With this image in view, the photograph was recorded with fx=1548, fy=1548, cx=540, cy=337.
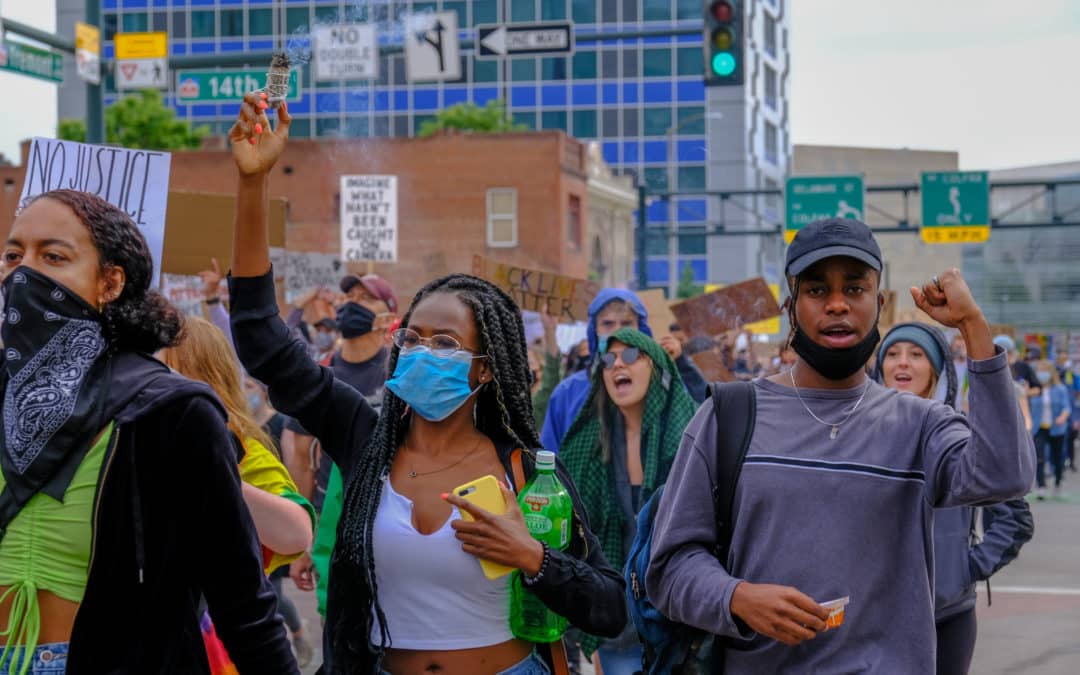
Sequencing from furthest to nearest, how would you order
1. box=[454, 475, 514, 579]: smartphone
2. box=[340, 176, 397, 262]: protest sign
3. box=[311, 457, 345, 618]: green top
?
box=[340, 176, 397, 262]: protest sign < box=[311, 457, 345, 618]: green top < box=[454, 475, 514, 579]: smartphone

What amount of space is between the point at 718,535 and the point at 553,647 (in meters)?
0.62

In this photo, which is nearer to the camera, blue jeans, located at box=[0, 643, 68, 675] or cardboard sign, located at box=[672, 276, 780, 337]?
blue jeans, located at box=[0, 643, 68, 675]

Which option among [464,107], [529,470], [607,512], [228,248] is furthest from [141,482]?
[464,107]

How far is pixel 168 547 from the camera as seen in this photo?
3078 mm

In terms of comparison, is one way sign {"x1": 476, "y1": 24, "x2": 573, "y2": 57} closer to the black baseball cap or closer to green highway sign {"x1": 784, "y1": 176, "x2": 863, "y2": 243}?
the black baseball cap

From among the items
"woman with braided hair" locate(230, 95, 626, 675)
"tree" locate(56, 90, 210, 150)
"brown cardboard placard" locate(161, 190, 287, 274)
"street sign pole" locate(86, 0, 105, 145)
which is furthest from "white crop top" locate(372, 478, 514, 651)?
"tree" locate(56, 90, 210, 150)

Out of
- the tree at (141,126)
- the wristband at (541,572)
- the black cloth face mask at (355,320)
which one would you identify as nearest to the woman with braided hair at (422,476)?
the wristband at (541,572)

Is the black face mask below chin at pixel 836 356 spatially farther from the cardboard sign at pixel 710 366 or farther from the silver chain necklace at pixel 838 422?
the cardboard sign at pixel 710 366

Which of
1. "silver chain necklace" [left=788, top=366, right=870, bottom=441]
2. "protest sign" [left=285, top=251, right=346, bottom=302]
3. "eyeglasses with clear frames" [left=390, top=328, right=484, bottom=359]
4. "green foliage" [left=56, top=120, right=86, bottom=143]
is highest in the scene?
"green foliage" [left=56, top=120, right=86, bottom=143]

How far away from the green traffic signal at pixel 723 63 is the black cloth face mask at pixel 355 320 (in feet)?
25.3

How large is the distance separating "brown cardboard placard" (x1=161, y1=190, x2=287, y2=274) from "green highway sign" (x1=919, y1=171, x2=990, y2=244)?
29220mm

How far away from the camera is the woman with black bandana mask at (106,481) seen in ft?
9.74

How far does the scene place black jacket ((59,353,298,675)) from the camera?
9.80ft

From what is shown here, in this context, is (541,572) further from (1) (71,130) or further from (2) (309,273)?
(1) (71,130)
